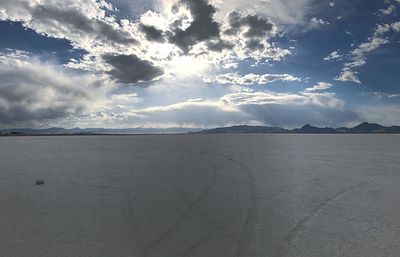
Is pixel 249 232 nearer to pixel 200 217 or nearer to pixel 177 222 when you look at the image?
pixel 200 217

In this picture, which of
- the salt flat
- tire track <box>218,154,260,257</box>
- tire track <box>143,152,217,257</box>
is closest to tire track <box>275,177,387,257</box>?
the salt flat

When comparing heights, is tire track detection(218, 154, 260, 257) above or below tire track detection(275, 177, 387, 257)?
above

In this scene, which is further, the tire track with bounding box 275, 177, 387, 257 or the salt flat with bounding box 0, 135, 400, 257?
the salt flat with bounding box 0, 135, 400, 257

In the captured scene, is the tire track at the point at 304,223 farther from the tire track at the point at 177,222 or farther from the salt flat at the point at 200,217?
the tire track at the point at 177,222

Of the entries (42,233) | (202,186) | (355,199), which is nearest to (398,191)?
(355,199)

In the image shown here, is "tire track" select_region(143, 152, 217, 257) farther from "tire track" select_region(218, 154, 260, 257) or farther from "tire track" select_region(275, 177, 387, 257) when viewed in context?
"tire track" select_region(275, 177, 387, 257)

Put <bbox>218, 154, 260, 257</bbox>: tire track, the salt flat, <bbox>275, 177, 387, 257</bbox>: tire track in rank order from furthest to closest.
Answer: the salt flat → <bbox>275, 177, 387, 257</bbox>: tire track → <bbox>218, 154, 260, 257</bbox>: tire track

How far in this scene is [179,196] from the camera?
19.0 metres

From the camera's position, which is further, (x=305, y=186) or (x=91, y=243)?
(x=305, y=186)

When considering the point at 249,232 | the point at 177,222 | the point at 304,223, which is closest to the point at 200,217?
the point at 177,222

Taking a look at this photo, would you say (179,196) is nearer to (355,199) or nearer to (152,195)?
(152,195)

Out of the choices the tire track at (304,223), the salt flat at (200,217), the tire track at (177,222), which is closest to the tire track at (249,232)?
the salt flat at (200,217)

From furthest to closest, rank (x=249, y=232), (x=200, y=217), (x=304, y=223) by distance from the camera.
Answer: (x=200, y=217) → (x=304, y=223) → (x=249, y=232)

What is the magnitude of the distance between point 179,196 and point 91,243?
8.03 metres
